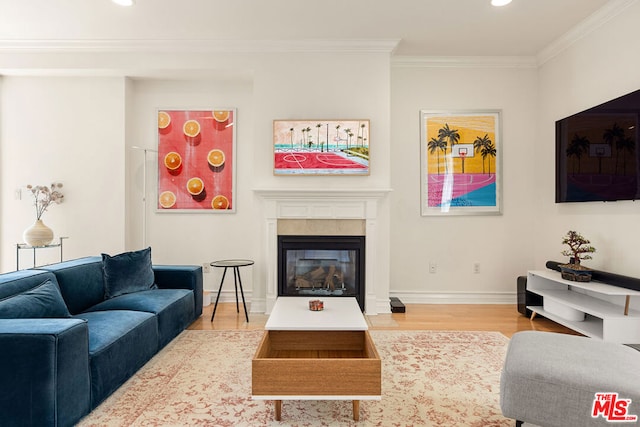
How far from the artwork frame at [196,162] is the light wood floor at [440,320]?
1.26m

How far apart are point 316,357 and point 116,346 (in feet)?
3.82

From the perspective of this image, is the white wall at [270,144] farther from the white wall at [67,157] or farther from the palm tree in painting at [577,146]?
the palm tree in painting at [577,146]

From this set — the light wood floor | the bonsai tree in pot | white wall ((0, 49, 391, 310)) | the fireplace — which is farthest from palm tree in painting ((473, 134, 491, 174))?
the fireplace

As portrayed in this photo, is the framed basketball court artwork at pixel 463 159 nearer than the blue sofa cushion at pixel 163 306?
No

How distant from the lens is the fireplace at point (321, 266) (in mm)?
3906

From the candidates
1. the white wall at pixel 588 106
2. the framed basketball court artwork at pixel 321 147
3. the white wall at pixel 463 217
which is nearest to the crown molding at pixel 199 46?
the white wall at pixel 463 217

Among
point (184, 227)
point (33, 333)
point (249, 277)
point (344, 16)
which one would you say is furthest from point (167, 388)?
point (344, 16)

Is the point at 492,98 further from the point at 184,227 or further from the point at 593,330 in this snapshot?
the point at 184,227

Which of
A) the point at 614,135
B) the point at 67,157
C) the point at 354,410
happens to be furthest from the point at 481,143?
the point at 67,157

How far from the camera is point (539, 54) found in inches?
165

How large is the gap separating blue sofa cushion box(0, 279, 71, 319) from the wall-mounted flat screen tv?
410 centimetres

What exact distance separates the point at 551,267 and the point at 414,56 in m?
2.71

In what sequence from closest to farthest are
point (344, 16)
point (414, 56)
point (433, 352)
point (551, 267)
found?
point (433, 352) < point (344, 16) < point (551, 267) < point (414, 56)

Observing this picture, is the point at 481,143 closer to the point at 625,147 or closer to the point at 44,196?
the point at 625,147
